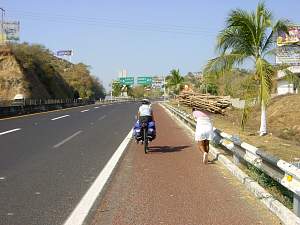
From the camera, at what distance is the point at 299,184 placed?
6.31 m

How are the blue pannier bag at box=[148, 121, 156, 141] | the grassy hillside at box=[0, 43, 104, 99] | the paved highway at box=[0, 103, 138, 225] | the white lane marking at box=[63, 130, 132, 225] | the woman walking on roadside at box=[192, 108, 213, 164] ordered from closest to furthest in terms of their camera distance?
1. the white lane marking at box=[63, 130, 132, 225]
2. the paved highway at box=[0, 103, 138, 225]
3. the woman walking on roadside at box=[192, 108, 213, 164]
4. the blue pannier bag at box=[148, 121, 156, 141]
5. the grassy hillside at box=[0, 43, 104, 99]

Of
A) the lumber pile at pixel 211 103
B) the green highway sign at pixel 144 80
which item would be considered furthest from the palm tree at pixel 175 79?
the lumber pile at pixel 211 103

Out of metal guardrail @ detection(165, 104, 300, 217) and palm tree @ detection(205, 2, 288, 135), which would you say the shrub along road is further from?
palm tree @ detection(205, 2, 288, 135)

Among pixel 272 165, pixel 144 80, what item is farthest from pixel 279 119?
pixel 144 80

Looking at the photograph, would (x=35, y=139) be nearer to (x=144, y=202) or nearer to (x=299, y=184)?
(x=144, y=202)

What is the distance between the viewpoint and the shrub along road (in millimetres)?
6703

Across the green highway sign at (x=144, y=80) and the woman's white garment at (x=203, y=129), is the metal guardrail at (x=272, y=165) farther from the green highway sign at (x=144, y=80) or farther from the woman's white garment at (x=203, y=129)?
the green highway sign at (x=144, y=80)

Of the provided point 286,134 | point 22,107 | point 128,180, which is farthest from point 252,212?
point 22,107

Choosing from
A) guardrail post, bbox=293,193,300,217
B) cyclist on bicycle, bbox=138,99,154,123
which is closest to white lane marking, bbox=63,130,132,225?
cyclist on bicycle, bbox=138,99,154,123

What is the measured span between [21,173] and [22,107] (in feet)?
102

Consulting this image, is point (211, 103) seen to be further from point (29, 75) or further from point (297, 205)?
point (29, 75)

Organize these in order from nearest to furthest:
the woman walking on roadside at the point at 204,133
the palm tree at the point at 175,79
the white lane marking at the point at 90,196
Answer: the white lane marking at the point at 90,196
the woman walking on roadside at the point at 204,133
the palm tree at the point at 175,79

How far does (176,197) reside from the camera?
26.5ft

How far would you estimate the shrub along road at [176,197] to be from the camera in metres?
6.70
